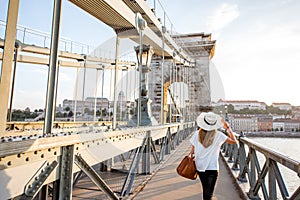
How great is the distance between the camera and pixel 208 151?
173cm

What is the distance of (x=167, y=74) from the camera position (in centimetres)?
1462

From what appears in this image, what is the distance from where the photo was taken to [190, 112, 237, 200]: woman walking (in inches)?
67.6

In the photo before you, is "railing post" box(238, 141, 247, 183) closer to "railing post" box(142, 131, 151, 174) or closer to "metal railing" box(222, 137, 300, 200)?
"metal railing" box(222, 137, 300, 200)

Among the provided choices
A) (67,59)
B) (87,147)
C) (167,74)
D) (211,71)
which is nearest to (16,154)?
(87,147)

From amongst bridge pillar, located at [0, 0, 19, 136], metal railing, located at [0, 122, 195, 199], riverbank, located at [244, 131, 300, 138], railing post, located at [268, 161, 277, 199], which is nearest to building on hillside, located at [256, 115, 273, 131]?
riverbank, located at [244, 131, 300, 138]

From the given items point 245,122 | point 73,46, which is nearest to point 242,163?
point 73,46

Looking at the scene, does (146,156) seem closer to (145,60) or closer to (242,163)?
(242,163)

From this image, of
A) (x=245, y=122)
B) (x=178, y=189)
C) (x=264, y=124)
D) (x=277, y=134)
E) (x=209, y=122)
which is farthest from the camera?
(x=264, y=124)

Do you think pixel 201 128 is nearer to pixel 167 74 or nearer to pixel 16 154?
pixel 16 154

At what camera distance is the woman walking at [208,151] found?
5.63ft

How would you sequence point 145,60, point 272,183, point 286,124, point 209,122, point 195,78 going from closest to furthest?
1. point 272,183
2. point 209,122
3. point 145,60
4. point 195,78
5. point 286,124

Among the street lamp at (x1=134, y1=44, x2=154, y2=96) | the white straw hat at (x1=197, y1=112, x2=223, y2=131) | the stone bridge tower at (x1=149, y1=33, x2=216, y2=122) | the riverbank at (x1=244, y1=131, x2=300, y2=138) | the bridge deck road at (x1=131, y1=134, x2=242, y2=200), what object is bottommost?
the riverbank at (x1=244, y1=131, x2=300, y2=138)

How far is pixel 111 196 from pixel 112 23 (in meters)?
1.99

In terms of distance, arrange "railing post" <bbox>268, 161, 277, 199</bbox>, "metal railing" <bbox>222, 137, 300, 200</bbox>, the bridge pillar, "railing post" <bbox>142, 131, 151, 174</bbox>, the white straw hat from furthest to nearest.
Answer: "railing post" <bbox>142, 131, 151, 174</bbox>
the white straw hat
"railing post" <bbox>268, 161, 277, 199</bbox>
"metal railing" <bbox>222, 137, 300, 200</bbox>
the bridge pillar
